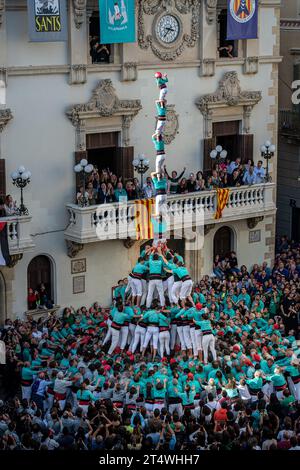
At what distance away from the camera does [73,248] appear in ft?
127

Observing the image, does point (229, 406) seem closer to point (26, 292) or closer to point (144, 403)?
point (144, 403)

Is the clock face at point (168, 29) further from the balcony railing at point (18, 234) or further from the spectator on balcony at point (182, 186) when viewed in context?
the balcony railing at point (18, 234)

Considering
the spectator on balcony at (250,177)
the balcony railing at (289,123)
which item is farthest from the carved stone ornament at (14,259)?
the balcony railing at (289,123)

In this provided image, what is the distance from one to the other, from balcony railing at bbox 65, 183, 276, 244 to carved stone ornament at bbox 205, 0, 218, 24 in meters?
5.84

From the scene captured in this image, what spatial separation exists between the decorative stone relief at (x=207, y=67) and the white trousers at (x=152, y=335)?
1142 centimetres

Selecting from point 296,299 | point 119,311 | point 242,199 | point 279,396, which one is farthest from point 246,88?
point 279,396

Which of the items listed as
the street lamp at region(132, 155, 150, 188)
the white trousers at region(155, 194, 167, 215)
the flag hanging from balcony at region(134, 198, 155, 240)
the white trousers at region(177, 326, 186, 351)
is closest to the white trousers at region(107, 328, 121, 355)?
the white trousers at region(177, 326, 186, 351)

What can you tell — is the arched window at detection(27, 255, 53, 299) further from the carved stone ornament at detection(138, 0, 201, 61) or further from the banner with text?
the carved stone ornament at detection(138, 0, 201, 61)

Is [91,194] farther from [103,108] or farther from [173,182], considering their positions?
[173,182]

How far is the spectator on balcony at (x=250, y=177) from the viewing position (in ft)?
138

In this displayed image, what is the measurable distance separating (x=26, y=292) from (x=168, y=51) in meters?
9.44

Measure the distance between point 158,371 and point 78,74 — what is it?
11.2 m

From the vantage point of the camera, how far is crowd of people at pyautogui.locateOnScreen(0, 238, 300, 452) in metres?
27.1

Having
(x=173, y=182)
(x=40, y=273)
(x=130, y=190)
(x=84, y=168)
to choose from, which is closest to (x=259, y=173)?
(x=173, y=182)
